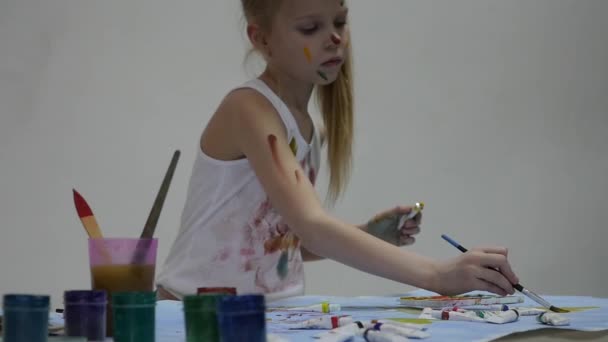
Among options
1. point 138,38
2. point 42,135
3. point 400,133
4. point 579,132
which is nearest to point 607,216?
point 579,132

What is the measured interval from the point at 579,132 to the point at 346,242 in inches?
67.4

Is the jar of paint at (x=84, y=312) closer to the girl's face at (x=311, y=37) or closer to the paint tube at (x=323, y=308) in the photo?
the paint tube at (x=323, y=308)

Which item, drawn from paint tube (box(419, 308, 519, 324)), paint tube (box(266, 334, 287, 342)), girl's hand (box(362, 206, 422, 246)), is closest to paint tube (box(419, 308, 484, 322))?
paint tube (box(419, 308, 519, 324))

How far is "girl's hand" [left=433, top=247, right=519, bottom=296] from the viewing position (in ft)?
3.21

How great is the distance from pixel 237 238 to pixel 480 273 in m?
0.43

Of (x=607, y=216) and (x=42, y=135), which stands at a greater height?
(x=42, y=135)

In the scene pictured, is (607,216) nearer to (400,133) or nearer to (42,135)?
(400,133)

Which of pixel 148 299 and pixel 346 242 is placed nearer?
pixel 148 299

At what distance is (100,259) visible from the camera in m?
0.73

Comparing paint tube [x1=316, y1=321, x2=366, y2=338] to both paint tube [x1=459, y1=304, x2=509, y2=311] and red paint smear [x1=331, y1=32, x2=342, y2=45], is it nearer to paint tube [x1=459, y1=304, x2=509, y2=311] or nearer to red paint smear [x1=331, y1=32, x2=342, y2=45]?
paint tube [x1=459, y1=304, x2=509, y2=311]

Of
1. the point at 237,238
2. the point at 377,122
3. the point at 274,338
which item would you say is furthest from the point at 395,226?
the point at 377,122

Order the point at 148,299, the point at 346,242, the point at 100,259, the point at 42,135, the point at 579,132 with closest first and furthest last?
the point at 148,299, the point at 100,259, the point at 346,242, the point at 42,135, the point at 579,132

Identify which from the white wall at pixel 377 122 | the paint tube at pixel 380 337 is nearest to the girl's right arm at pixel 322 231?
the paint tube at pixel 380 337

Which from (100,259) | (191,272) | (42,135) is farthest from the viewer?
(42,135)
